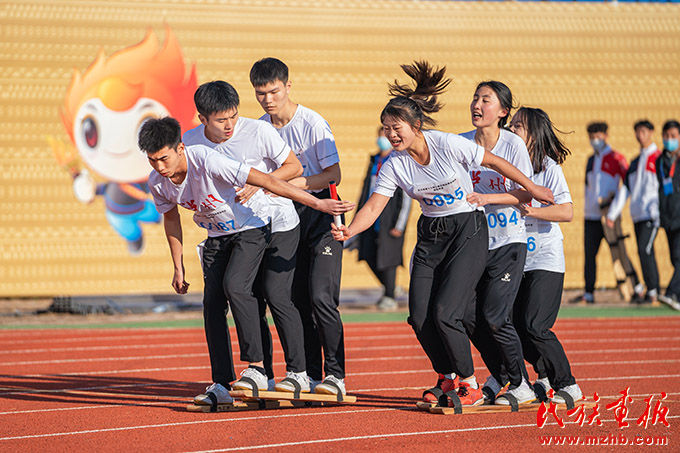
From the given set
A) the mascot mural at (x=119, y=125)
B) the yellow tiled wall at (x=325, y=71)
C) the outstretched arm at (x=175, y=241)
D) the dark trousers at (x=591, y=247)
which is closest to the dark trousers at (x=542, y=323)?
the outstretched arm at (x=175, y=241)

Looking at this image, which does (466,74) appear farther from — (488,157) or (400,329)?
(488,157)

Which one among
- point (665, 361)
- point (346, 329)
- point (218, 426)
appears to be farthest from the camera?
point (346, 329)

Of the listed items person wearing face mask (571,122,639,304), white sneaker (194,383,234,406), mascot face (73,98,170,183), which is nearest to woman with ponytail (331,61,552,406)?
white sneaker (194,383,234,406)

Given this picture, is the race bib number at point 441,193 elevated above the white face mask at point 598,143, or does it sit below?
below

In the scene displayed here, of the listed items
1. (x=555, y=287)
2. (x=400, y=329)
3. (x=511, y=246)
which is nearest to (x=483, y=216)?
(x=511, y=246)

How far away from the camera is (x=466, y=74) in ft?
45.4

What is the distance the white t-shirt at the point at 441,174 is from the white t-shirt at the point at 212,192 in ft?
2.81

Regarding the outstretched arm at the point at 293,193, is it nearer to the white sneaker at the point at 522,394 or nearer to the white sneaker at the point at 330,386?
the white sneaker at the point at 330,386

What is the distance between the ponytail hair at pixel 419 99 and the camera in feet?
18.1

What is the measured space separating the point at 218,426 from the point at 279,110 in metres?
1.99

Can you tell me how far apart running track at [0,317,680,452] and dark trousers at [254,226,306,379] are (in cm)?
35

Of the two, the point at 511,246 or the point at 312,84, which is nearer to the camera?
the point at 511,246

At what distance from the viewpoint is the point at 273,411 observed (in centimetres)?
575

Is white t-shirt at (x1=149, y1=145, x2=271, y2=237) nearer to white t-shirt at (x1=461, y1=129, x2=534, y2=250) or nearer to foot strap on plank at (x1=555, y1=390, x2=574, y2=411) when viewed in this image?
white t-shirt at (x1=461, y1=129, x2=534, y2=250)
